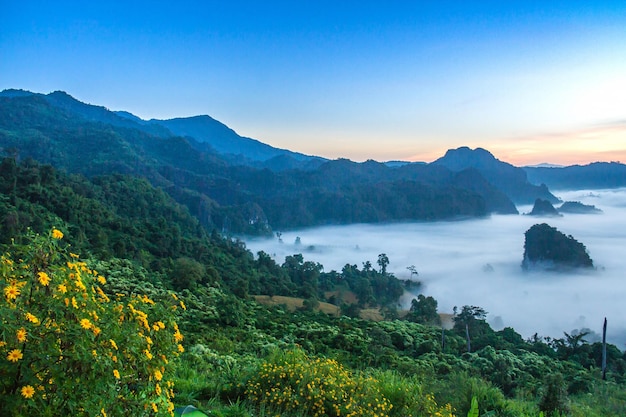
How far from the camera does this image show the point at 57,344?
206cm

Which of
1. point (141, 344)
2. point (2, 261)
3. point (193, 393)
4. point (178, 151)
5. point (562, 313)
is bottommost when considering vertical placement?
point (562, 313)

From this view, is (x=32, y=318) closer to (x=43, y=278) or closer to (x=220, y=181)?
(x=43, y=278)

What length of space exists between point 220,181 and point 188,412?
133319mm

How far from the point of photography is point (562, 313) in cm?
7056

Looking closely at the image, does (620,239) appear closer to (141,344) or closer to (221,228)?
(221,228)

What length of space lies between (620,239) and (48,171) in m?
204

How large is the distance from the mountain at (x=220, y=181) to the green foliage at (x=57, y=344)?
88.0 m

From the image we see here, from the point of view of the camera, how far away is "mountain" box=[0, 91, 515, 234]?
96938mm

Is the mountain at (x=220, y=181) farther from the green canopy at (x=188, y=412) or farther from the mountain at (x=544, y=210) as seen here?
the green canopy at (x=188, y=412)

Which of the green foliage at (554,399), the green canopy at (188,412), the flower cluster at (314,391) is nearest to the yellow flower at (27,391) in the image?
the green canopy at (188,412)

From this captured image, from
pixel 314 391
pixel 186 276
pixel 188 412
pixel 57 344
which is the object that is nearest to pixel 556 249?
pixel 186 276

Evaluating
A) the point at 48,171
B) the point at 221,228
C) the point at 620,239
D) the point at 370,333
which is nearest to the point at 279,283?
the point at 48,171

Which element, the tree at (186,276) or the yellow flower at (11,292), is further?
the tree at (186,276)

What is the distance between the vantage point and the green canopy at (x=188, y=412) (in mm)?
3982
